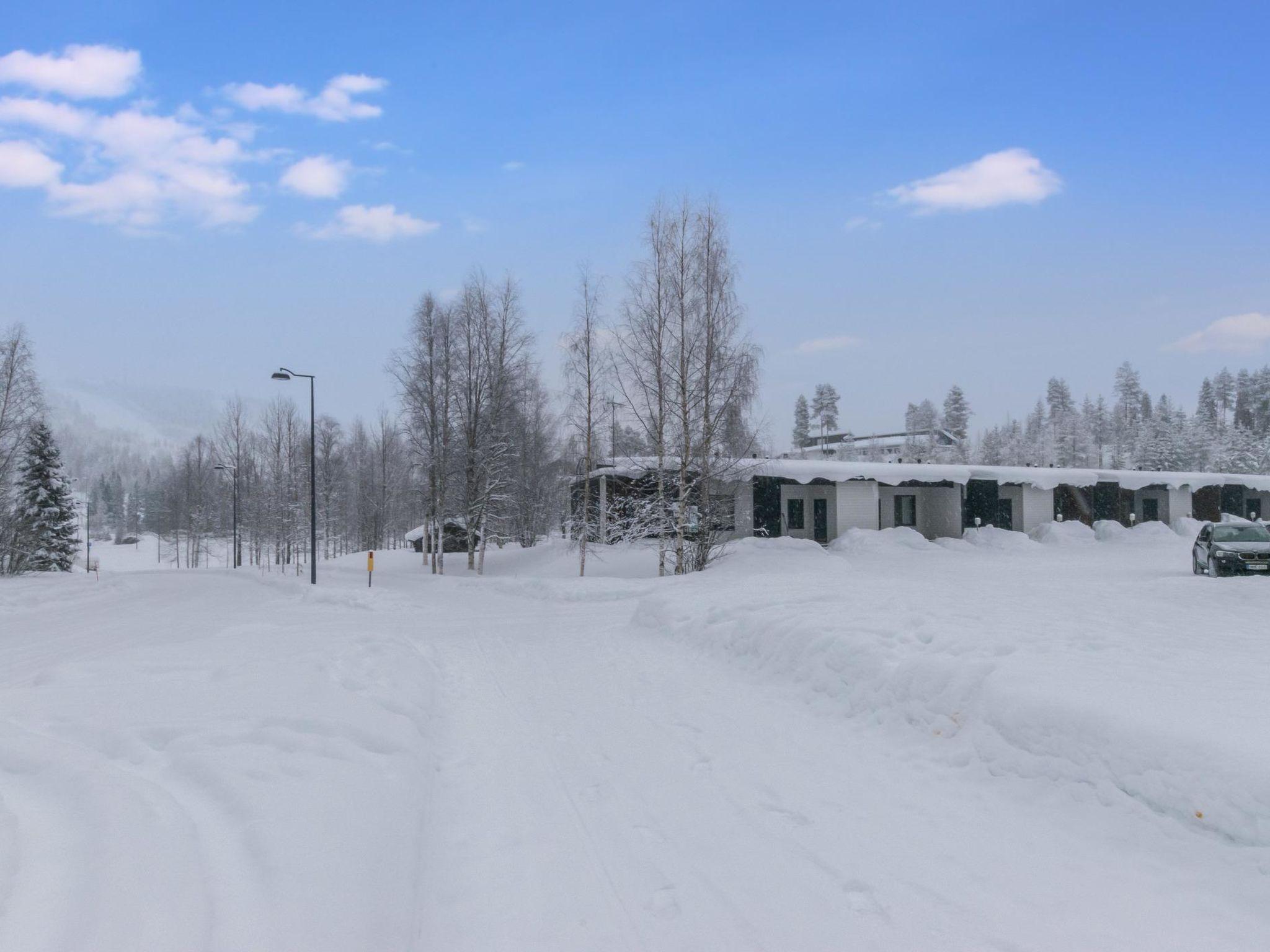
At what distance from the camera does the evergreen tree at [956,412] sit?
360 feet

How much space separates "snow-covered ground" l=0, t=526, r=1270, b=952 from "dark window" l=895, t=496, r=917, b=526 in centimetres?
2735

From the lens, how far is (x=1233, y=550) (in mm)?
21016

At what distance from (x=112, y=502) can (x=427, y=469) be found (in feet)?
411

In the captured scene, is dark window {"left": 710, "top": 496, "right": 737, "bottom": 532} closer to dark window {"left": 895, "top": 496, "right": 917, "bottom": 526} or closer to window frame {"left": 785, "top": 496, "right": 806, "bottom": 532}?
window frame {"left": 785, "top": 496, "right": 806, "bottom": 532}

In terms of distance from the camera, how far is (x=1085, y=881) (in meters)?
4.18

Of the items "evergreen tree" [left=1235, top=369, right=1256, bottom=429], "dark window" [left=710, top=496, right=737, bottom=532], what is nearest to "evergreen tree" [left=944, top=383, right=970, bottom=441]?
"evergreen tree" [left=1235, top=369, right=1256, bottom=429]

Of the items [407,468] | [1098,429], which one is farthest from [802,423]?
[407,468]

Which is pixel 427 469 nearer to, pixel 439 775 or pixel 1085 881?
pixel 439 775

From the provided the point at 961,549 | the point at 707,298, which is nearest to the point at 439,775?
the point at 707,298

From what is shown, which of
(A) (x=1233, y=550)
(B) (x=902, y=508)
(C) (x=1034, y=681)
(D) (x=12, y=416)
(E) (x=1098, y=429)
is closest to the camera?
(C) (x=1034, y=681)

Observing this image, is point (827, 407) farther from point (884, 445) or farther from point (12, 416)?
point (12, 416)

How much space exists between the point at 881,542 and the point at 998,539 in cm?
699

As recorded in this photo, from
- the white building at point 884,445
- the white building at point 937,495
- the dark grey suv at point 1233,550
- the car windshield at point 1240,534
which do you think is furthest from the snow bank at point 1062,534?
the white building at point 884,445

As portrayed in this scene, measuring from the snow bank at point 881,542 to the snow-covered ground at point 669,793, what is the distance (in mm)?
19888
